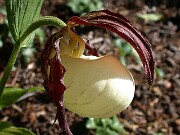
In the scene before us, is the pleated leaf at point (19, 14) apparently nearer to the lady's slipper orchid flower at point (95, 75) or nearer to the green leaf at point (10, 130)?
the lady's slipper orchid flower at point (95, 75)

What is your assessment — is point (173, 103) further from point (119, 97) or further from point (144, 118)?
point (119, 97)

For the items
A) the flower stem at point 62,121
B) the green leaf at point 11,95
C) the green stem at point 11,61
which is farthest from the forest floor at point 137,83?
the flower stem at point 62,121

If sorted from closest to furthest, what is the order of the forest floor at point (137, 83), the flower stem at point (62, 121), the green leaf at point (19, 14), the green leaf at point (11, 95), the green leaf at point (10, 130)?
1. the flower stem at point (62, 121)
2. the green leaf at point (19, 14)
3. the green leaf at point (10, 130)
4. the green leaf at point (11, 95)
5. the forest floor at point (137, 83)

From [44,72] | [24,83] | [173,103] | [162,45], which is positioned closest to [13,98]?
[44,72]

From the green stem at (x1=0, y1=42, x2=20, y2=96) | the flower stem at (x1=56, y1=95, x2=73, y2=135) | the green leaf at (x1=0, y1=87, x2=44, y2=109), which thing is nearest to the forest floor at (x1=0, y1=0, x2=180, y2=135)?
the green leaf at (x1=0, y1=87, x2=44, y2=109)

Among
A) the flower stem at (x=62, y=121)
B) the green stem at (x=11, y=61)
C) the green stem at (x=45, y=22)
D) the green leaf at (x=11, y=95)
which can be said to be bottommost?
the flower stem at (x=62, y=121)

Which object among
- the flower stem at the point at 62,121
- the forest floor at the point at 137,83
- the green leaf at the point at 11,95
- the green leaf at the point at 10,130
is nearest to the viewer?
the flower stem at the point at 62,121

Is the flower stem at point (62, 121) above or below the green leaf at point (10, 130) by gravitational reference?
above

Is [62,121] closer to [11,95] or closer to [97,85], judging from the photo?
[97,85]
